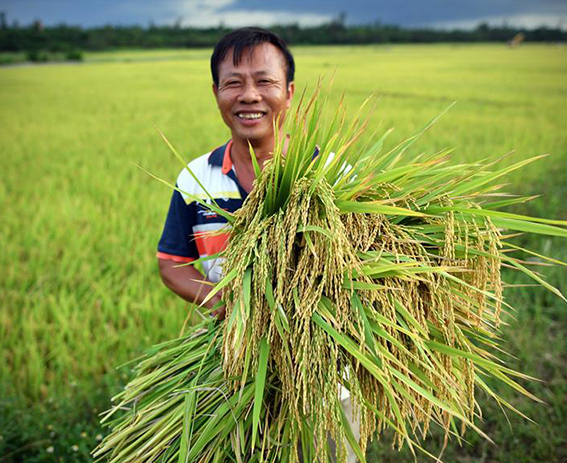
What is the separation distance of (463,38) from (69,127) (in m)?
80.9

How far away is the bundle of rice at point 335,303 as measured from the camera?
36.9 inches

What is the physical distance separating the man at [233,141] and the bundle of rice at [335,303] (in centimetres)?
43

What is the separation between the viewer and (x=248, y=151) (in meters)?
1.69

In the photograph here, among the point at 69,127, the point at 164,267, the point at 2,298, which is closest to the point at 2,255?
the point at 2,298

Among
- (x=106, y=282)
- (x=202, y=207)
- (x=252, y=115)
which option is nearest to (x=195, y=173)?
(x=202, y=207)

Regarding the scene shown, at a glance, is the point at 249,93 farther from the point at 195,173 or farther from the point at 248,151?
the point at 195,173

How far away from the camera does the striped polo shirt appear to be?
1741 mm

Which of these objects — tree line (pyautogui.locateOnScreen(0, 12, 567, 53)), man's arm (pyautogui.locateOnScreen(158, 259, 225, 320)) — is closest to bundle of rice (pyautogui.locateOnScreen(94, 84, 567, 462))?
man's arm (pyautogui.locateOnScreen(158, 259, 225, 320))

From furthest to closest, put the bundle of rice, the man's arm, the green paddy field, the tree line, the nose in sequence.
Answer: the tree line
the green paddy field
the man's arm
the nose
the bundle of rice

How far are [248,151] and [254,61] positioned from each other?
0.33m

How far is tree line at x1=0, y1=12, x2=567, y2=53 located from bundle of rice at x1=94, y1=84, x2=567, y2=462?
44050 millimetres

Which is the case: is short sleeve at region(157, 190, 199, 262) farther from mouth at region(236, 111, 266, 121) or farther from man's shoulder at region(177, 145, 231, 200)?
mouth at region(236, 111, 266, 121)

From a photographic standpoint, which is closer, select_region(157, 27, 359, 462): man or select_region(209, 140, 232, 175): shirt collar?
select_region(157, 27, 359, 462): man

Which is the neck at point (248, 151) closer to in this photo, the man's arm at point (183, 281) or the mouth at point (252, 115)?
the mouth at point (252, 115)
